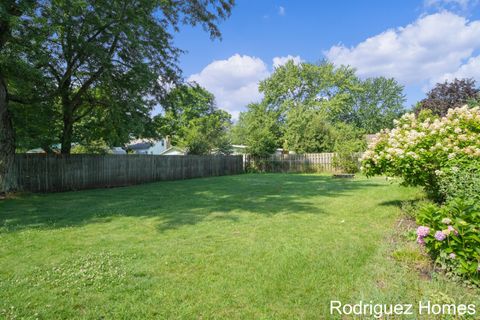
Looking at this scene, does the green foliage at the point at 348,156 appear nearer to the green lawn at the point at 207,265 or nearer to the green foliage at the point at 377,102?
the green lawn at the point at 207,265

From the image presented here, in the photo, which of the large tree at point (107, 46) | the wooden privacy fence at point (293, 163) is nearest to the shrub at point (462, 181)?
the large tree at point (107, 46)

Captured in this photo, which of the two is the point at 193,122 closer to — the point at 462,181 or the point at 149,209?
the point at 149,209

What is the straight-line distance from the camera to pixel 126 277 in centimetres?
286

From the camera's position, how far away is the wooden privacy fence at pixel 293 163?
64.4ft

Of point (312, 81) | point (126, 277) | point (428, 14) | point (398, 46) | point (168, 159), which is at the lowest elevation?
point (126, 277)

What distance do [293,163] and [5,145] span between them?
655 inches

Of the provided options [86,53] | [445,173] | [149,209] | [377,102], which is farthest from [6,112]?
[377,102]

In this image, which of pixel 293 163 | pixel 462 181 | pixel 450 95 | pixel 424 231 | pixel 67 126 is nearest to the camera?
pixel 424 231

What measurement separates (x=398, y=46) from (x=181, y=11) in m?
13.5

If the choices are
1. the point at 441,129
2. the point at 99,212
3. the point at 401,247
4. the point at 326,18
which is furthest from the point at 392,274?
the point at 326,18

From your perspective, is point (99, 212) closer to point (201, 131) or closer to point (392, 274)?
point (392, 274)

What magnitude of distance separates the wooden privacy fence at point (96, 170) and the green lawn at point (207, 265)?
488 cm

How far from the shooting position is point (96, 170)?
39.1 feet

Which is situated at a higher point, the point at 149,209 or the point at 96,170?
the point at 96,170
